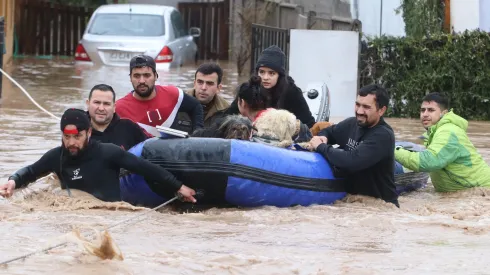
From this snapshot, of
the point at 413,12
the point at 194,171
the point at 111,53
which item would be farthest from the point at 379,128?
the point at 111,53

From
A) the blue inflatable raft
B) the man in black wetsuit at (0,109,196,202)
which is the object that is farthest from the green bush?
the man in black wetsuit at (0,109,196,202)

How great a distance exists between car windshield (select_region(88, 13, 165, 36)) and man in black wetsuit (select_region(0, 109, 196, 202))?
1479 cm

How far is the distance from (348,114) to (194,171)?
836cm

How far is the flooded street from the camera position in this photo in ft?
21.2

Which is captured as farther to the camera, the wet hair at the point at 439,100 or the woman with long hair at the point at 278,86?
the wet hair at the point at 439,100

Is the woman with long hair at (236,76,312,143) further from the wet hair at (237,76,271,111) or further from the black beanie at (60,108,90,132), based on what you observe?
the black beanie at (60,108,90,132)

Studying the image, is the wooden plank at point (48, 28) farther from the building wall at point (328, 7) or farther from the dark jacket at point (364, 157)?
the dark jacket at point (364, 157)

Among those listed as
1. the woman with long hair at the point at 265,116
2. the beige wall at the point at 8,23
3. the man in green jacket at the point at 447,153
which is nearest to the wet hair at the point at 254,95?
the woman with long hair at the point at 265,116

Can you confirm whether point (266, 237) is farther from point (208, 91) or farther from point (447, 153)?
point (447, 153)

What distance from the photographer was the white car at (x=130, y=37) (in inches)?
877

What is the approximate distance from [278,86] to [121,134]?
1821mm

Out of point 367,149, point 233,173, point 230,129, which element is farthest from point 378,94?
point 233,173

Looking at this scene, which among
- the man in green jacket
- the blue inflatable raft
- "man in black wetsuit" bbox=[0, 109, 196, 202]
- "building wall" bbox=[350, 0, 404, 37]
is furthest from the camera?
"building wall" bbox=[350, 0, 404, 37]

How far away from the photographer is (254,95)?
349 inches
